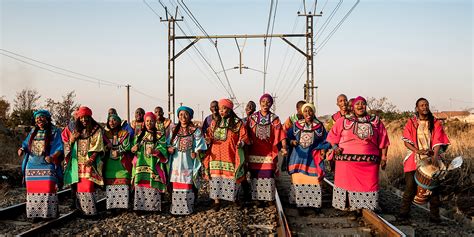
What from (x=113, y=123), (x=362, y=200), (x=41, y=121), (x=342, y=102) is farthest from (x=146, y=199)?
(x=342, y=102)

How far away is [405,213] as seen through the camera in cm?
666

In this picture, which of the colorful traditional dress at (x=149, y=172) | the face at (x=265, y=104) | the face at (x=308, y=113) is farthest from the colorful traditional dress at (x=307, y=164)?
the colorful traditional dress at (x=149, y=172)

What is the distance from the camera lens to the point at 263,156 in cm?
757

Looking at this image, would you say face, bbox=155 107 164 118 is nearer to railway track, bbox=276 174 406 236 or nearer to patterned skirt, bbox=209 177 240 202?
patterned skirt, bbox=209 177 240 202

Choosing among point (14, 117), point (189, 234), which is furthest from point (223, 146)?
point (14, 117)

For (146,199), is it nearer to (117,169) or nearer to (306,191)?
(117,169)

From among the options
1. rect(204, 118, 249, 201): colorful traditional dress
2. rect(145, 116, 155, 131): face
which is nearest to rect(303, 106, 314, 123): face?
rect(204, 118, 249, 201): colorful traditional dress

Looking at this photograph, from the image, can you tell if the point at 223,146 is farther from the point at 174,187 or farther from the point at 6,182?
the point at 6,182

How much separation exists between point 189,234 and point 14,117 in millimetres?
31483

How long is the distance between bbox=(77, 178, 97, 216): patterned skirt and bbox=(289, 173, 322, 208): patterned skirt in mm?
3241

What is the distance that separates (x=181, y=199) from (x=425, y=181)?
146 inches

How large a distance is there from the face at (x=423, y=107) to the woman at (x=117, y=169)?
458cm

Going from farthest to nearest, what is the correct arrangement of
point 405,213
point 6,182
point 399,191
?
1. point 6,182
2. point 399,191
3. point 405,213

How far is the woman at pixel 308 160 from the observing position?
7121mm
